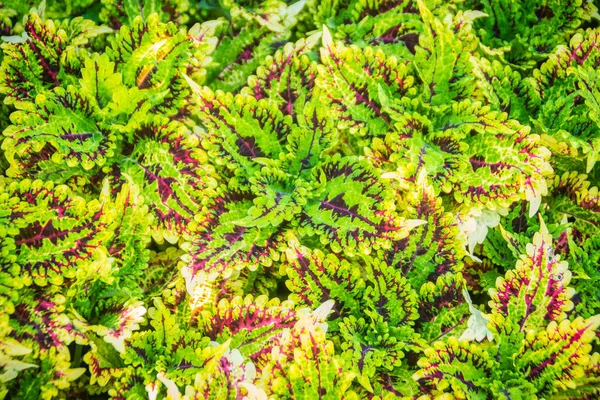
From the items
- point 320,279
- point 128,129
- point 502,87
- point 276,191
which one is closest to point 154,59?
point 128,129

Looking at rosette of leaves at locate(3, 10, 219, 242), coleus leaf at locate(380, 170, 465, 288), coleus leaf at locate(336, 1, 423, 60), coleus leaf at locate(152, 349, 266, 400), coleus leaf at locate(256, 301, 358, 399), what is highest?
coleus leaf at locate(336, 1, 423, 60)

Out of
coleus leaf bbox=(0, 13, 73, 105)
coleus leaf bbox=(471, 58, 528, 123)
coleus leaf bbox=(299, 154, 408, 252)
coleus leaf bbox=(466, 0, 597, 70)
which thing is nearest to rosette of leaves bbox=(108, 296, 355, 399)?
coleus leaf bbox=(299, 154, 408, 252)

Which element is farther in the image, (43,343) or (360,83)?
(360,83)

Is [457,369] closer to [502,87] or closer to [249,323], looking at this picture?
[249,323]

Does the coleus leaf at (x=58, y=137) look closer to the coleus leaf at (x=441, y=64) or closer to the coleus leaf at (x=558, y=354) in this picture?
the coleus leaf at (x=441, y=64)

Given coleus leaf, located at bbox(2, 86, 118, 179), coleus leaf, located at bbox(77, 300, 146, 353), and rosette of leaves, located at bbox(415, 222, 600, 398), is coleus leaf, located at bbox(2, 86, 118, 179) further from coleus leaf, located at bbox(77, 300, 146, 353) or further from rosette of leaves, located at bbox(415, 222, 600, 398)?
rosette of leaves, located at bbox(415, 222, 600, 398)

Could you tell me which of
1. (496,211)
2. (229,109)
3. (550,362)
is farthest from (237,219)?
(550,362)

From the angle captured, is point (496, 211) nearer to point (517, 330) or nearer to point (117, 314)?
point (517, 330)

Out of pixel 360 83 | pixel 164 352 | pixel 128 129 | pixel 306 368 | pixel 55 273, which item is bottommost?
pixel 164 352
